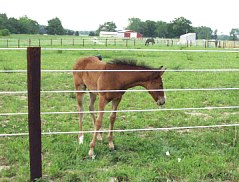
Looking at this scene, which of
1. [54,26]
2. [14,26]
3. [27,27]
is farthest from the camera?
[54,26]

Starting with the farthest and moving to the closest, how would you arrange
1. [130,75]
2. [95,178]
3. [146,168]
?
[130,75] < [146,168] < [95,178]

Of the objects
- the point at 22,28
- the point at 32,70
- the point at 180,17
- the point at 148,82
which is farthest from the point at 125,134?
the point at 180,17

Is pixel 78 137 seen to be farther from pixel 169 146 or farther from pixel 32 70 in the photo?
pixel 32 70

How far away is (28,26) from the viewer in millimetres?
82688

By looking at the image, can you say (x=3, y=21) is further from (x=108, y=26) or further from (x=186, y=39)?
(x=108, y=26)

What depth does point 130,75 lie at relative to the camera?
17.8 feet

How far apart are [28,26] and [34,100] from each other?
273ft

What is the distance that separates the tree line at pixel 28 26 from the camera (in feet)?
256

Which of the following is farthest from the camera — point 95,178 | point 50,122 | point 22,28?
point 22,28

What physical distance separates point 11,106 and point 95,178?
15.2 feet

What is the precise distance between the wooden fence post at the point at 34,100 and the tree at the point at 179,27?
85.5 meters

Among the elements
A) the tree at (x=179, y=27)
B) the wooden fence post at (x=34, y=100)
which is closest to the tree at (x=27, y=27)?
the tree at (x=179, y=27)

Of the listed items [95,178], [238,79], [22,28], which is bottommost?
[95,178]

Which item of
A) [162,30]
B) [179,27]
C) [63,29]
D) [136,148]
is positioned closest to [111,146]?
[136,148]
